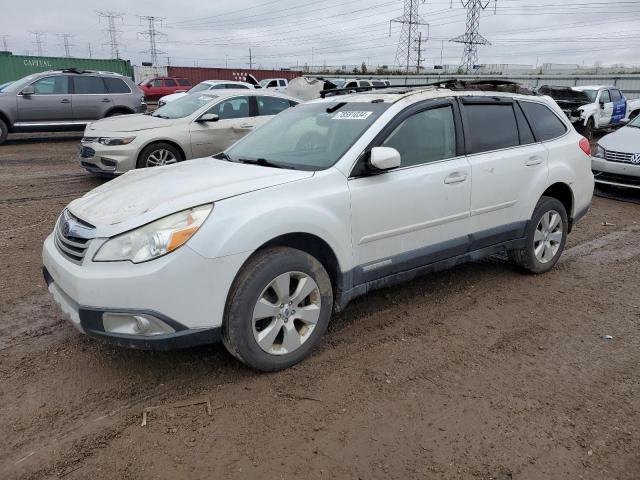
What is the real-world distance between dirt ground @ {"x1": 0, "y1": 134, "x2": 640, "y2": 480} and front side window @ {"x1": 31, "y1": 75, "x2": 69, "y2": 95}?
35.6 feet

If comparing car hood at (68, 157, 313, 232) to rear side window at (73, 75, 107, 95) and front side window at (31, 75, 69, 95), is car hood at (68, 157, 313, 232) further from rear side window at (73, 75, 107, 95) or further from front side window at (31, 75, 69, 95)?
rear side window at (73, 75, 107, 95)

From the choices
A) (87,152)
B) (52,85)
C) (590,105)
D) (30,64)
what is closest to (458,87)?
(87,152)

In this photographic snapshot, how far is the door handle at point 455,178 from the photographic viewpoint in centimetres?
405

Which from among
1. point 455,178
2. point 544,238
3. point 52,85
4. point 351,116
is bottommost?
point 544,238

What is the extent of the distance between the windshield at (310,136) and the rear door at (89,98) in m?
11.5

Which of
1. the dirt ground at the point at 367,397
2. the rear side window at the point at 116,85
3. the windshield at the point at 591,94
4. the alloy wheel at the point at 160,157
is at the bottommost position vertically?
the dirt ground at the point at 367,397

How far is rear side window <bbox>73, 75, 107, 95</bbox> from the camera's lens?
46.9 ft

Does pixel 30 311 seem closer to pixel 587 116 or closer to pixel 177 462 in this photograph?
pixel 177 462

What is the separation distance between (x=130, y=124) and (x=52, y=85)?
666 cm

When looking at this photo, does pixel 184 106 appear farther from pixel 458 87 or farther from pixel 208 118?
pixel 458 87

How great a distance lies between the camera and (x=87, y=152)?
855 centimetres

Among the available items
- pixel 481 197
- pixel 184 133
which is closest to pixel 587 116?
pixel 184 133

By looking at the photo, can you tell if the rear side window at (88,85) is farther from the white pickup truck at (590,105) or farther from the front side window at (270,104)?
the white pickup truck at (590,105)

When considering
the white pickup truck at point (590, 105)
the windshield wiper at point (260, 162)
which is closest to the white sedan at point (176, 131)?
the windshield wiper at point (260, 162)
